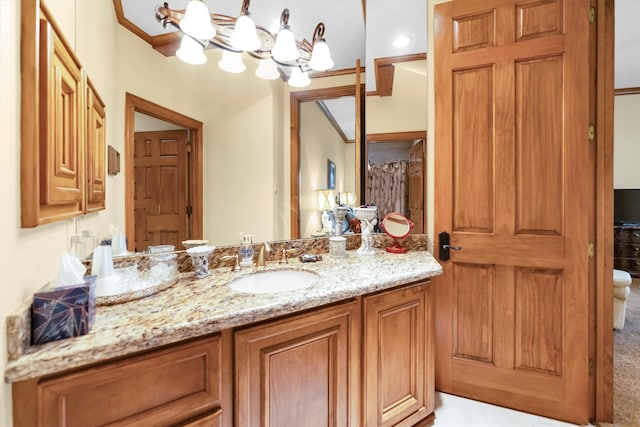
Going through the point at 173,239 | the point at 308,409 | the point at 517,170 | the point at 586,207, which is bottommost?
the point at 308,409

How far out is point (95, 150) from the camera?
111 centimetres

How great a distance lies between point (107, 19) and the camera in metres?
1.17

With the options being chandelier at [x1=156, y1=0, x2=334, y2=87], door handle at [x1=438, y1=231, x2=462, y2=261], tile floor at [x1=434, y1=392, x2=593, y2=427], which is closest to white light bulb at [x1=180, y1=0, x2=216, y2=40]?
chandelier at [x1=156, y1=0, x2=334, y2=87]

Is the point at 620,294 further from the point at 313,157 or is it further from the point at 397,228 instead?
the point at 313,157

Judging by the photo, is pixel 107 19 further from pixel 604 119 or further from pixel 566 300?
pixel 566 300

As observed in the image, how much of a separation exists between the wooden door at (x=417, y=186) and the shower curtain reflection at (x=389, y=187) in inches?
1.4

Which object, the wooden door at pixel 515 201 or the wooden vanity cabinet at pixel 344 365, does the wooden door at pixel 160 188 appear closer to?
the wooden vanity cabinet at pixel 344 365

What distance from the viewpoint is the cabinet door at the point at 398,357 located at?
1.26 m

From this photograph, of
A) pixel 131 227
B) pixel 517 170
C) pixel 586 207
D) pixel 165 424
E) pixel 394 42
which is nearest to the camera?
pixel 165 424

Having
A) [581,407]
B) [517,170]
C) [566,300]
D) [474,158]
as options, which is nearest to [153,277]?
[474,158]

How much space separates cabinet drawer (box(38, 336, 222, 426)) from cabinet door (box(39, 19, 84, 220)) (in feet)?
1.50

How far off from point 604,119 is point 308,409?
2.12 metres

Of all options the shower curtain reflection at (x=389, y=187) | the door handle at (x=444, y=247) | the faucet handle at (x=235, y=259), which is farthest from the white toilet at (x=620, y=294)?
the faucet handle at (x=235, y=259)

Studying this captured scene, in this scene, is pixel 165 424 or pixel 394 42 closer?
pixel 165 424
